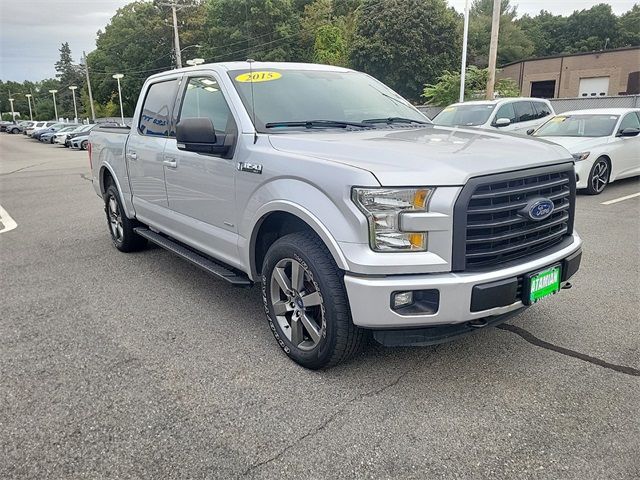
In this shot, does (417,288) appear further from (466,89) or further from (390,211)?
(466,89)

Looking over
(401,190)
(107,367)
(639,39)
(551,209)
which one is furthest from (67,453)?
(639,39)

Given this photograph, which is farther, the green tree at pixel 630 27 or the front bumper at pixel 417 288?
the green tree at pixel 630 27

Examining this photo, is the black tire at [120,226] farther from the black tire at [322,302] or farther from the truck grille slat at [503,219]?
the truck grille slat at [503,219]

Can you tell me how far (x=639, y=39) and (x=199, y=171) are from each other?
249 feet

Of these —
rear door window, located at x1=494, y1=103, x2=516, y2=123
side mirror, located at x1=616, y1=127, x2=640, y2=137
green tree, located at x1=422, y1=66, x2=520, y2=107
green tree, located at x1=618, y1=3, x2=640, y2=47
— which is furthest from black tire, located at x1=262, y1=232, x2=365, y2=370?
green tree, located at x1=618, y1=3, x2=640, y2=47

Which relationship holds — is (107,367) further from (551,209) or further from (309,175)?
(551,209)

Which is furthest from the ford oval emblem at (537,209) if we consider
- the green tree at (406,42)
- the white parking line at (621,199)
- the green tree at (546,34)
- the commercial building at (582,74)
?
the green tree at (546,34)

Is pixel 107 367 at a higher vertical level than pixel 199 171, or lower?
lower

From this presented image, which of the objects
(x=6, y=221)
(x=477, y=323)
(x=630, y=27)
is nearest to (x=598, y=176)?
(x=477, y=323)

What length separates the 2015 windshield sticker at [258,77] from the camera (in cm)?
398

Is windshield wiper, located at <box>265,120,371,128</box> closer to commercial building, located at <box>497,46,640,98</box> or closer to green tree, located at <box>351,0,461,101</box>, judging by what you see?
green tree, located at <box>351,0,461,101</box>

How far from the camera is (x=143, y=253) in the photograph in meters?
6.27

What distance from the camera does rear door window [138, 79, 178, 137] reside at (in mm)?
4797

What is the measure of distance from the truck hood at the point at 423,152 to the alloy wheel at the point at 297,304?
745 mm
